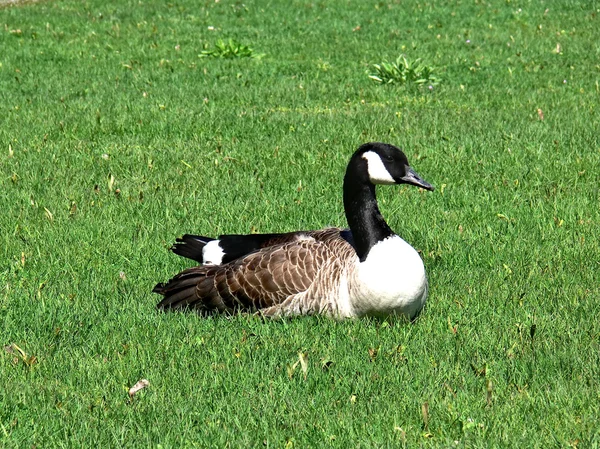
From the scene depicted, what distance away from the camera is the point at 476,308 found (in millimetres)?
6047

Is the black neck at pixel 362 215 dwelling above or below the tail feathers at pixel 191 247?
above

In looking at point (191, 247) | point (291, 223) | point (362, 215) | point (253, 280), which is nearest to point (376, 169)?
point (362, 215)

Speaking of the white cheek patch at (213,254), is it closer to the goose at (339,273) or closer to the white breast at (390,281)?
the goose at (339,273)

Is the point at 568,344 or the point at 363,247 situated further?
the point at 363,247


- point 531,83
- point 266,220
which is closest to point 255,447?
point 266,220

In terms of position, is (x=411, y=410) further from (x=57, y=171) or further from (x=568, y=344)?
(x=57, y=171)

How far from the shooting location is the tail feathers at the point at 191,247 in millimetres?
6777

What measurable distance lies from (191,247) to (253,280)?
94cm

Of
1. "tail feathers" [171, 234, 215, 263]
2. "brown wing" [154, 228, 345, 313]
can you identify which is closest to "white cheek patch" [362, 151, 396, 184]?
"brown wing" [154, 228, 345, 313]

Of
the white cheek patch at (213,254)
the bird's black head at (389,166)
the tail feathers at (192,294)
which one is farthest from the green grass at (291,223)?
the bird's black head at (389,166)

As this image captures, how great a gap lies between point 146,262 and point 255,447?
9.94ft

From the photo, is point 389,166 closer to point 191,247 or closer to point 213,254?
point 213,254

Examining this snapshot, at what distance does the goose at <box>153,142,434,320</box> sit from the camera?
5.67 m

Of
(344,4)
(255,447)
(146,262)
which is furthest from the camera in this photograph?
(344,4)
